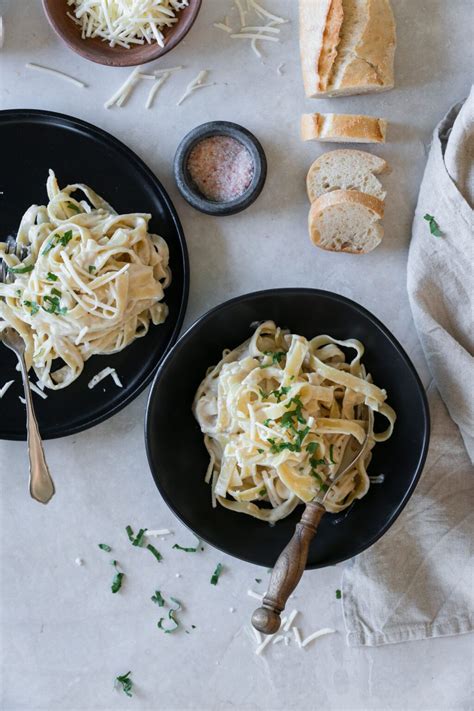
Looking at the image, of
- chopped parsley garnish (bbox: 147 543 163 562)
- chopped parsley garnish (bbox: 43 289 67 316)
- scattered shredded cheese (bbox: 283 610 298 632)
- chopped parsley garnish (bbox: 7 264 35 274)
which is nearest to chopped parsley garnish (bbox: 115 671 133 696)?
chopped parsley garnish (bbox: 147 543 163 562)

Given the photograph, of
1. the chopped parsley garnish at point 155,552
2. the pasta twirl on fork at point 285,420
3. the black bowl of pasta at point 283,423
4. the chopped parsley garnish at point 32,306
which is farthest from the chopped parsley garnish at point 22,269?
the chopped parsley garnish at point 155,552

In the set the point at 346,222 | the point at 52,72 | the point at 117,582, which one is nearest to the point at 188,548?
the point at 117,582

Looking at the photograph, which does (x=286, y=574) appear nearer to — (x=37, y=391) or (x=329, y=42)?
(x=37, y=391)

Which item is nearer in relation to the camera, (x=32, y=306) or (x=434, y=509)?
(x=32, y=306)

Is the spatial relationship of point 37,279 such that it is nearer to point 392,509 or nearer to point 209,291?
point 209,291

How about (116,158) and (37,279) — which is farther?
(116,158)

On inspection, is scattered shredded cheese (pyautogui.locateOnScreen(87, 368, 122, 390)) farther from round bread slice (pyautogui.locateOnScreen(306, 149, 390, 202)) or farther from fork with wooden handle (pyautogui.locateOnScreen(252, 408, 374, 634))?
round bread slice (pyautogui.locateOnScreen(306, 149, 390, 202))

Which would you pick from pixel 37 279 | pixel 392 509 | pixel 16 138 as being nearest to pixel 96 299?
pixel 37 279
